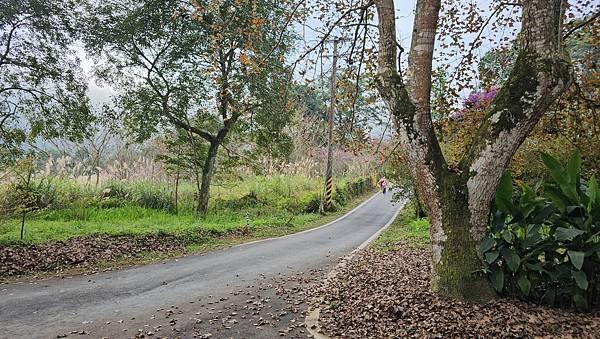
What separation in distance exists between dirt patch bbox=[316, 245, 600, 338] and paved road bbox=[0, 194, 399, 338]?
2.20 meters

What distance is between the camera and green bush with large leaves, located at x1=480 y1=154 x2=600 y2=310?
Result: 12.5 feet

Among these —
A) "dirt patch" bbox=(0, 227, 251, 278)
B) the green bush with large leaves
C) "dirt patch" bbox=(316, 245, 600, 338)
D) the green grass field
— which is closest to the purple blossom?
the green bush with large leaves

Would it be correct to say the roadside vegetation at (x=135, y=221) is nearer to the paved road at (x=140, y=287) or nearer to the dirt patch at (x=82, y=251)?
the dirt patch at (x=82, y=251)

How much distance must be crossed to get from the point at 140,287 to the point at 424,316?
4.38 m

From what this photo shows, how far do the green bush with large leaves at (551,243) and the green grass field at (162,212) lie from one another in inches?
309

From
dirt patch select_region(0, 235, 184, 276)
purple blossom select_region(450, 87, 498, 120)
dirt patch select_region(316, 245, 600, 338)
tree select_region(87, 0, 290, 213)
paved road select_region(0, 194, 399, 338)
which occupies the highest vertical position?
tree select_region(87, 0, 290, 213)

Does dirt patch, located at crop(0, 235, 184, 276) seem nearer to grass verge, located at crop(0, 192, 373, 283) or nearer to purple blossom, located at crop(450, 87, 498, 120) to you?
grass verge, located at crop(0, 192, 373, 283)

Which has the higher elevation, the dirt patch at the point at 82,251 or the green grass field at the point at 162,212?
the green grass field at the point at 162,212

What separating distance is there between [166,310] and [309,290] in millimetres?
1990

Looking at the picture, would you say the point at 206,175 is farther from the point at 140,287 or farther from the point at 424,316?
the point at 424,316

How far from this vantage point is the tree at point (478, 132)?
393 cm

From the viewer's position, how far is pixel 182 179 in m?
14.8

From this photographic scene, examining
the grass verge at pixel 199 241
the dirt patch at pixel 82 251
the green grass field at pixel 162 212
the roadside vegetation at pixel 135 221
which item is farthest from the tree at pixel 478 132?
the green grass field at pixel 162 212

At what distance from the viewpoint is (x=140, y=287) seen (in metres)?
6.28
